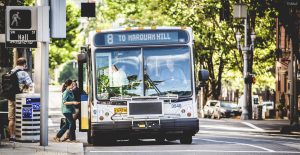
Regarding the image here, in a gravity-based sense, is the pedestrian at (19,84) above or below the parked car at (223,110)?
above

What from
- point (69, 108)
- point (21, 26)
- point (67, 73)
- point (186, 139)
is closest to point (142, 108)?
point (186, 139)

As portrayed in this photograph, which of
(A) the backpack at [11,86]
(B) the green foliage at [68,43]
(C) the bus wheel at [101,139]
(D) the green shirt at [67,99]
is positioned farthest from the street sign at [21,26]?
(B) the green foliage at [68,43]

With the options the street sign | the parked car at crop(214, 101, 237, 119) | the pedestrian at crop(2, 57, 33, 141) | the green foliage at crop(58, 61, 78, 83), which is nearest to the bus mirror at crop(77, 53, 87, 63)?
the pedestrian at crop(2, 57, 33, 141)

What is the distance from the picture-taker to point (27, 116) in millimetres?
18547

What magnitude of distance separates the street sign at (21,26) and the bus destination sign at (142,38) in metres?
2.74

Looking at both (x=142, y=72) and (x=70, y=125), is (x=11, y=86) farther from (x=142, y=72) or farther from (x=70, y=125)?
(x=142, y=72)

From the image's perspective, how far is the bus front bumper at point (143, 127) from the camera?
19.7 m

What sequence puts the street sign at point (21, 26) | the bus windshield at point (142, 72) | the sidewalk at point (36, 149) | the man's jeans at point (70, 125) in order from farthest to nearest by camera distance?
the man's jeans at point (70, 125) < the bus windshield at point (142, 72) < the street sign at point (21, 26) < the sidewalk at point (36, 149)

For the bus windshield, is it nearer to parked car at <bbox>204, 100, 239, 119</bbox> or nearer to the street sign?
the street sign

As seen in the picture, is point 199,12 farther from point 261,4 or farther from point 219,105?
point 261,4

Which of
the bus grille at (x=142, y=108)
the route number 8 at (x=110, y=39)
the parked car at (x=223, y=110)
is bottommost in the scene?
the parked car at (x=223, y=110)

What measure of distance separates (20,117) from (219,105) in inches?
1393

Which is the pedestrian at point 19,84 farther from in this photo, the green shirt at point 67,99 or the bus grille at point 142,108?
the bus grille at point 142,108

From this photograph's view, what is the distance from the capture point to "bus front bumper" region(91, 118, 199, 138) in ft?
64.7
